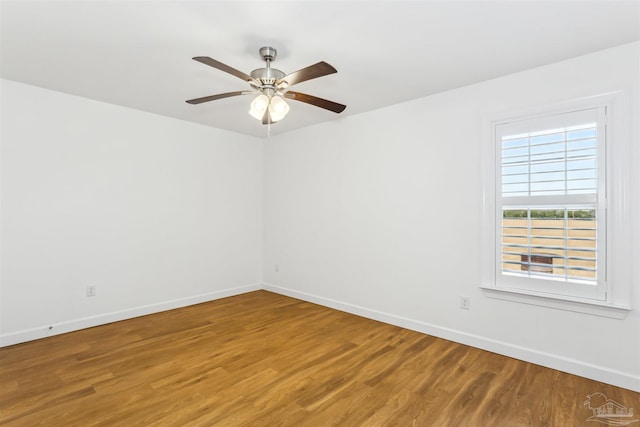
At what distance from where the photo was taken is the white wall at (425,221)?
8.15 feet

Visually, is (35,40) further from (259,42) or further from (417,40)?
(417,40)

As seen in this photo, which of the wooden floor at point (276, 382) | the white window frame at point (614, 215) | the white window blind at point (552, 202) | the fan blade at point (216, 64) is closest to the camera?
the fan blade at point (216, 64)

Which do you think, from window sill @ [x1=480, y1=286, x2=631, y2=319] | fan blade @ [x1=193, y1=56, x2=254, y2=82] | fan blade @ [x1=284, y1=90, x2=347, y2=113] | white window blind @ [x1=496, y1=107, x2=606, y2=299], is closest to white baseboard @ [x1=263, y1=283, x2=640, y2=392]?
window sill @ [x1=480, y1=286, x2=631, y2=319]

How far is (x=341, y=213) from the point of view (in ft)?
13.9

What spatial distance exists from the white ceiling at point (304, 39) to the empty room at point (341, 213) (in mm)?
19

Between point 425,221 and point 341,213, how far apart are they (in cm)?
117

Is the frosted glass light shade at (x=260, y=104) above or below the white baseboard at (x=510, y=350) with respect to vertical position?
above

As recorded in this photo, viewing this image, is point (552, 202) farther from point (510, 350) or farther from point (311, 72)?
point (311, 72)

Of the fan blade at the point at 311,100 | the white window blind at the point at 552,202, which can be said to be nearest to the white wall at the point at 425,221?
the white window blind at the point at 552,202

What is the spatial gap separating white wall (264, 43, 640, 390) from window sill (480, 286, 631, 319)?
48mm

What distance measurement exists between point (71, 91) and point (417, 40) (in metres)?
3.39

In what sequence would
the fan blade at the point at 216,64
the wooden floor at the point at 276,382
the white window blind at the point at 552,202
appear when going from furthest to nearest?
1. the white window blind at the point at 552,202
2. the wooden floor at the point at 276,382
3. the fan blade at the point at 216,64

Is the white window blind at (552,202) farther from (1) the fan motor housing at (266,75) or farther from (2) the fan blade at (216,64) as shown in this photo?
(2) the fan blade at (216,64)

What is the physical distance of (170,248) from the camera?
166 inches
